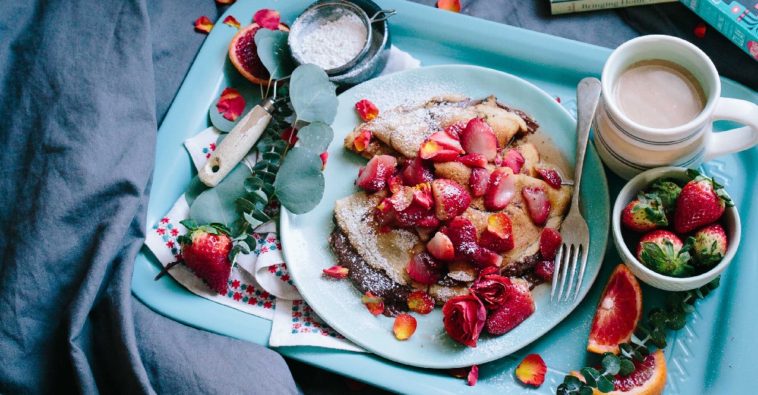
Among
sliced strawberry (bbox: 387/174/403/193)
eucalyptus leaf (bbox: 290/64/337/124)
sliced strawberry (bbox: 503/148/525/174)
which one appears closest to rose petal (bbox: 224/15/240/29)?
eucalyptus leaf (bbox: 290/64/337/124)

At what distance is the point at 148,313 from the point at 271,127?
62cm

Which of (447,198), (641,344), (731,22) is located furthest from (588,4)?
(641,344)

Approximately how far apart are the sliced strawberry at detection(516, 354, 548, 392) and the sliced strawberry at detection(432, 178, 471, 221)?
417 mm

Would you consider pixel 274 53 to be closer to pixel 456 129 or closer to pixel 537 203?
pixel 456 129

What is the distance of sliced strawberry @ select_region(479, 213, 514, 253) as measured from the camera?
1.94 metres

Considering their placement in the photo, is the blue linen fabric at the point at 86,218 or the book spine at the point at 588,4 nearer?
the blue linen fabric at the point at 86,218

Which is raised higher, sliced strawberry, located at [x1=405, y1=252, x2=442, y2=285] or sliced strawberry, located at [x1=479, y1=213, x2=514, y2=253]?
sliced strawberry, located at [x1=479, y1=213, x2=514, y2=253]

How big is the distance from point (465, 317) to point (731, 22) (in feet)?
3.89

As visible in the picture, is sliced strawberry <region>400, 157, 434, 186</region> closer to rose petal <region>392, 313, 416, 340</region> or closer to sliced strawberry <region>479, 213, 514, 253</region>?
sliced strawberry <region>479, 213, 514, 253</region>

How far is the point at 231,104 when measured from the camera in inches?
91.4

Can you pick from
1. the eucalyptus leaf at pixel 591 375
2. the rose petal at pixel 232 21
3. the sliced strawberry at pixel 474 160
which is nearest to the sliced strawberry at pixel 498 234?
the sliced strawberry at pixel 474 160

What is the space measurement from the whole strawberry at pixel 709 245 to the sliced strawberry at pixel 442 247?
1.88ft

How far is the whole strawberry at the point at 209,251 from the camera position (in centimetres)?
202

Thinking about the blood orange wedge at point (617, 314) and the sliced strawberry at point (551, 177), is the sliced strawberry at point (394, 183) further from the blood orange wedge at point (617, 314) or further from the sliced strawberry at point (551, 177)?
the blood orange wedge at point (617, 314)
